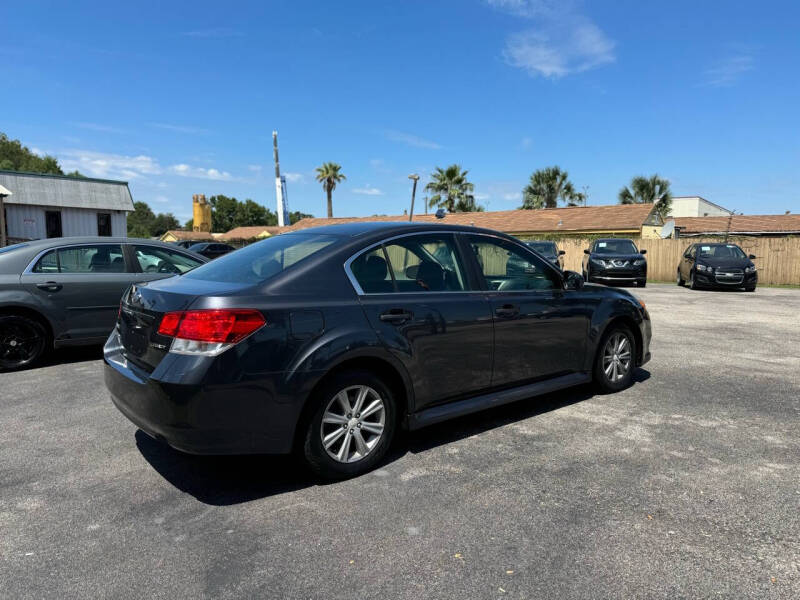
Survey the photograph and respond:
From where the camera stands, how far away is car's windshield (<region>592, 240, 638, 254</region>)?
18.9 meters

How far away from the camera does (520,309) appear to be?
14.1 feet

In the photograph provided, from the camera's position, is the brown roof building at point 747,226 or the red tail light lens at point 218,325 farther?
the brown roof building at point 747,226

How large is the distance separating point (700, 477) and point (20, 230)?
87.2 ft

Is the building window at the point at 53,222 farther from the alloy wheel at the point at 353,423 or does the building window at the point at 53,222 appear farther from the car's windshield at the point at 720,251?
the car's windshield at the point at 720,251

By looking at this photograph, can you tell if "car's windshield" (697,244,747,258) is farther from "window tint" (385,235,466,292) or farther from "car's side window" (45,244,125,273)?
"car's side window" (45,244,125,273)

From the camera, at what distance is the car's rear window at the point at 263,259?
3471mm

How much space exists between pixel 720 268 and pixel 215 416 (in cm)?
1825

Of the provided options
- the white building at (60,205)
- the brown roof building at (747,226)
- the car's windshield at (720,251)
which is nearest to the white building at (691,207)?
the brown roof building at (747,226)

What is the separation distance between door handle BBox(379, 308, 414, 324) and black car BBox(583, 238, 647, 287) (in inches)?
637

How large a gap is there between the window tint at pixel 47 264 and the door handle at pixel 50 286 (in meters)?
0.18

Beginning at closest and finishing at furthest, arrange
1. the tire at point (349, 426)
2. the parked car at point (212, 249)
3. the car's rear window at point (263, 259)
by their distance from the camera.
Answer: the tire at point (349, 426) < the car's rear window at point (263, 259) < the parked car at point (212, 249)

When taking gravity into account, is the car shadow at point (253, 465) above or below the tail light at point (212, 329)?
below

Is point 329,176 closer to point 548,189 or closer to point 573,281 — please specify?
point 548,189

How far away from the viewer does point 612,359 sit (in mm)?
5258
